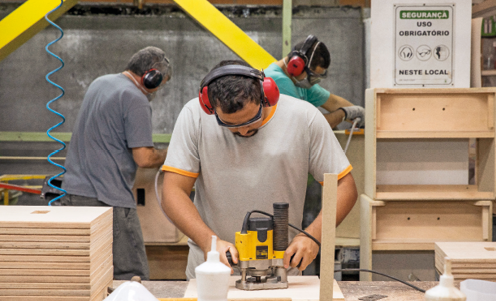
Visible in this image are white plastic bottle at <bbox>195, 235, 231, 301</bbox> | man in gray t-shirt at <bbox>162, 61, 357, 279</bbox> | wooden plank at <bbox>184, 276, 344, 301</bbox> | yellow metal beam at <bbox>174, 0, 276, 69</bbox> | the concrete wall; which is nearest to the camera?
white plastic bottle at <bbox>195, 235, 231, 301</bbox>

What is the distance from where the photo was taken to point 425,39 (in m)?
2.62

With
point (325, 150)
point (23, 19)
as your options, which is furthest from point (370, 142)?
point (23, 19)

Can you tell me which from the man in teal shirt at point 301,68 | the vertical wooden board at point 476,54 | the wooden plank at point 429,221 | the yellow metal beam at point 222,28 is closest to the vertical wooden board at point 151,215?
the yellow metal beam at point 222,28

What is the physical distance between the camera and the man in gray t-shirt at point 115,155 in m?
2.72

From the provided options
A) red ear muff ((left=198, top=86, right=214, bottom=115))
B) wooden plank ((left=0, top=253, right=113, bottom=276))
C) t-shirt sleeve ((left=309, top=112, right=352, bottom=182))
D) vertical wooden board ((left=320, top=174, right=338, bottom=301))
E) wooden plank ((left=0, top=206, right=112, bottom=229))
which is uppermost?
red ear muff ((left=198, top=86, right=214, bottom=115))

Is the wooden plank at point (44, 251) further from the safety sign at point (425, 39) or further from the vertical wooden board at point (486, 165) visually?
the vertical wooden board at point (486, 165)

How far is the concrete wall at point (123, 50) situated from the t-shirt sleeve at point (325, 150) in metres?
3.08

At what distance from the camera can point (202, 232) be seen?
5.71 ft

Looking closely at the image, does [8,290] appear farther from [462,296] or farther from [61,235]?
[462,296]

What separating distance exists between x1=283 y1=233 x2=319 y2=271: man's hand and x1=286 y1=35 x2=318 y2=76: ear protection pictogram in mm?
1503

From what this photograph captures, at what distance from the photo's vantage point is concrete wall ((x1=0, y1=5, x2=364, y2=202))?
477cm

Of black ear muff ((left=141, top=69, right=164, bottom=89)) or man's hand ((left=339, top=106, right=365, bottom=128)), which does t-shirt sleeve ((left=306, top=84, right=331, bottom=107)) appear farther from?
black ear muff ((left=141, top=69, right=164, bottom=89))

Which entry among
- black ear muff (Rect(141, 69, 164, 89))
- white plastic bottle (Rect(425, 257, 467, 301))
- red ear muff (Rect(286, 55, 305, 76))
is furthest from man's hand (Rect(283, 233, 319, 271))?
black ear muff (Rect(141, 69, 164, 89))

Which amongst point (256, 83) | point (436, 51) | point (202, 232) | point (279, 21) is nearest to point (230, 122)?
point (256, 83)
